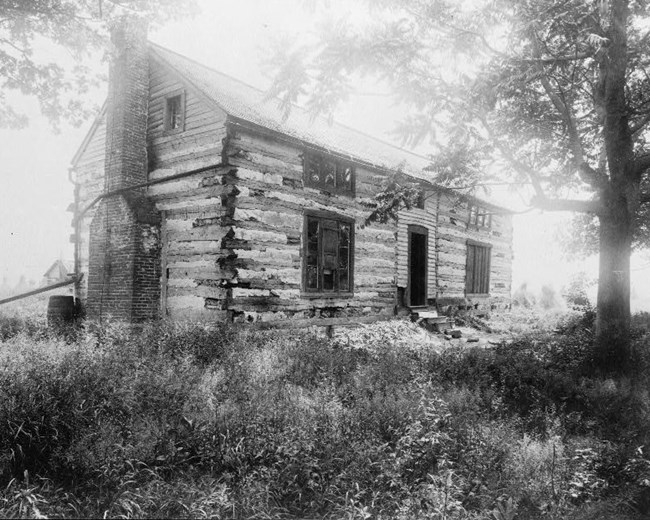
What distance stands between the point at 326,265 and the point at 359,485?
828 cm

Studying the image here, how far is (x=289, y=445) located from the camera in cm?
464

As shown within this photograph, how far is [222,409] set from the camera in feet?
17.5

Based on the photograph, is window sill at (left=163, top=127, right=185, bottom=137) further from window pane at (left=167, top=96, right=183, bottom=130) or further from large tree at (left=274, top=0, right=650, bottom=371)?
large tree at (left=274, top=0, right=650, bottom=371)

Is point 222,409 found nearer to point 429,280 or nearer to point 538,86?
point 538,86

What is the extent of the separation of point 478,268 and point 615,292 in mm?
10563

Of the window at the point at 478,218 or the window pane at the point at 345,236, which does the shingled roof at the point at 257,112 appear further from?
the window at the point at 478,218

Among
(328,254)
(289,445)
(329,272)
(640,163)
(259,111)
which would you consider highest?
(259,111)

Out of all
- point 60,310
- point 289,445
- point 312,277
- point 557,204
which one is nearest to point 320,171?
point 312,277

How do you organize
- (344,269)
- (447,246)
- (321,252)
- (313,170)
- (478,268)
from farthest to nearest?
(478,268), (447,246), (344,269), (313,170), (321,252)

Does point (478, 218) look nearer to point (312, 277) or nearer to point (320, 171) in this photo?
point (320, 171)

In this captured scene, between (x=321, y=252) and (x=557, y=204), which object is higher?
(x=557, y=204)

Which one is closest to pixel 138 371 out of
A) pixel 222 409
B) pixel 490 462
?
pixel 222 409

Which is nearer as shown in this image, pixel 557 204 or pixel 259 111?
pixel 557 204

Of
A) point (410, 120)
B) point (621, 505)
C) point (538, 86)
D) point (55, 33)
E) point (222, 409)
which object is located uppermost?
point (55, 33)
